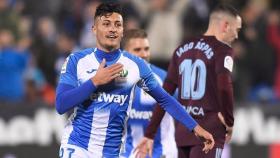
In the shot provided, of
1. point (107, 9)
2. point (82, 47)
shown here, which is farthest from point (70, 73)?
point (82, 47)

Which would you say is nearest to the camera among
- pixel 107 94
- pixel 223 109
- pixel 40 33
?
pixel 107 94

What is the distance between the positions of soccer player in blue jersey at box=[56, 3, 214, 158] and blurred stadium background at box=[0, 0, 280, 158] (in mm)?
6224

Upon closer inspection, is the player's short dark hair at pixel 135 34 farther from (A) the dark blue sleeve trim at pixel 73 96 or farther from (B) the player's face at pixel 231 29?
(A) the dark blue sleeve trim at pixel 73 96

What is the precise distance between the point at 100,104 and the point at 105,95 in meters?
0.09

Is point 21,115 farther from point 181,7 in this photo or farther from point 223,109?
point 223,109

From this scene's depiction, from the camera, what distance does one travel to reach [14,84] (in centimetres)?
1448

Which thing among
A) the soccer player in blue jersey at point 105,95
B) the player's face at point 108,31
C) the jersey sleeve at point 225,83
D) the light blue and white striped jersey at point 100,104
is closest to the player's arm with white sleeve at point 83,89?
the soccer player in blue jersey at point 105,95

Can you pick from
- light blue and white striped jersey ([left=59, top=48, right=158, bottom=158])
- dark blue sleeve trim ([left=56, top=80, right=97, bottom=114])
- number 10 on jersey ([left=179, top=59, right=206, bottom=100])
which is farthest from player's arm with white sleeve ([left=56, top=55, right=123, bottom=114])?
number 10 on jersey ([left=179, top=59, right=206, bottom=100])

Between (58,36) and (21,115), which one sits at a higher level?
(58,36)

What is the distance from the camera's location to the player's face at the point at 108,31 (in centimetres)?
778

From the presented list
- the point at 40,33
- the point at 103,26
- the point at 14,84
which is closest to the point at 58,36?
the point at 40,33

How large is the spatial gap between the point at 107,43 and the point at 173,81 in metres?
1.63

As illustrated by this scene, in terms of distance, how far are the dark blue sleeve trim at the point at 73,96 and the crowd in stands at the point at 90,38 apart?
6685mm

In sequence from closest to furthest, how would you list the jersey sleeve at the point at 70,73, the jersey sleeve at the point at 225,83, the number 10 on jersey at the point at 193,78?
the jersey sleeve at the point at 70,73
the jersey sleeve at the point at 225,83
the number 10 on jersey at the point at 193,78
